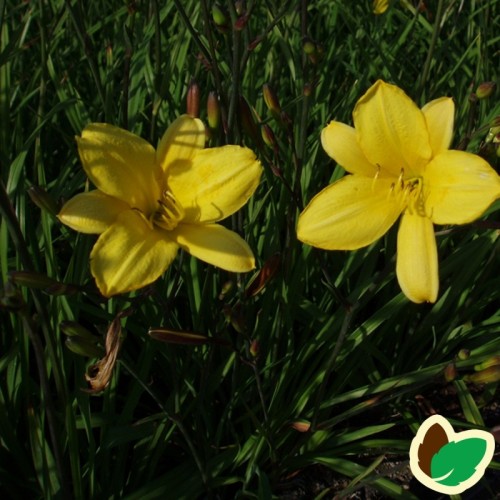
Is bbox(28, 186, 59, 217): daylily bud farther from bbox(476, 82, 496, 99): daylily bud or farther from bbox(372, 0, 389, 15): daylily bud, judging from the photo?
bbox(372, 0, 389, 15): daylily bud

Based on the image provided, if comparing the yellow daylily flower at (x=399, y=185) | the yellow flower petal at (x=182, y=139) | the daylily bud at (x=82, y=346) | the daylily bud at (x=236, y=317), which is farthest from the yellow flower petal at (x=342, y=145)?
the daylily bud at (x=82, y=346)

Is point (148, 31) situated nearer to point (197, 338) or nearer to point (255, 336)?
point (255, 336)

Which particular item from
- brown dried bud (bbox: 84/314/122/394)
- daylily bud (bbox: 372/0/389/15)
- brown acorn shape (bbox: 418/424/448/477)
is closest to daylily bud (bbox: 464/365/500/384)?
brown acorn shape (bbox: 418/424/448/477)

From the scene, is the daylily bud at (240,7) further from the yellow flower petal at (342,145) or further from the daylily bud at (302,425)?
the daylily bud at (302,425)

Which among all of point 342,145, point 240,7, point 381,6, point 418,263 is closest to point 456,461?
point 418,263

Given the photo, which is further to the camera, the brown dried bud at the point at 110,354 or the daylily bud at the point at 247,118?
the daylily bud at the point at 247,118

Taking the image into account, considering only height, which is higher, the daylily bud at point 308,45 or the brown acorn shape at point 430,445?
the daylily bud at point 308,45
